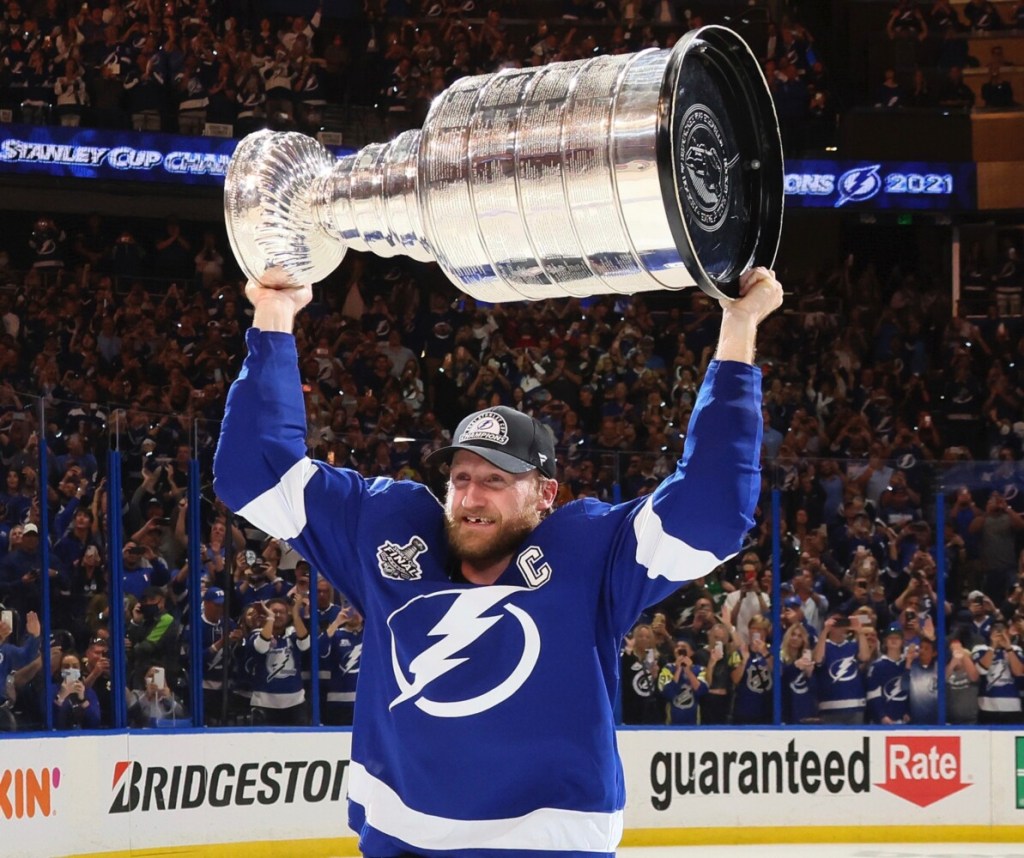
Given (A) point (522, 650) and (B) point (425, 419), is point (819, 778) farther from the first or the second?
(A) point (522, 650)

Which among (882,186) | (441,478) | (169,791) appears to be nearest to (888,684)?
(441,478)

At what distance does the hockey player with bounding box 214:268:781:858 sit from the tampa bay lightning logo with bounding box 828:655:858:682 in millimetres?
7215

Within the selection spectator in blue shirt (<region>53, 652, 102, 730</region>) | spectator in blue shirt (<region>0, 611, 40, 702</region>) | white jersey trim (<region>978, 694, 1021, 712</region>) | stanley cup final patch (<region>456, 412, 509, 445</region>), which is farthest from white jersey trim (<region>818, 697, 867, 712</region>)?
stanley cup final patch (<region>456, 412, 509, 445</region>)

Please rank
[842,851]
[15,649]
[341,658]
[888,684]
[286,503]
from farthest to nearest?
[888,684] < [842,851] < [341,658] < [15,649] < [286,503]

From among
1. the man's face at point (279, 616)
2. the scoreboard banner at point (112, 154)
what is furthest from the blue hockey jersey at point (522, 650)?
the scoreboard banner at point (112, 154)

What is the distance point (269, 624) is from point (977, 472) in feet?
14.7

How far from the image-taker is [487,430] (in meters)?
3.05

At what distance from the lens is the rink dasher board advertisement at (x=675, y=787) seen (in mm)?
8711

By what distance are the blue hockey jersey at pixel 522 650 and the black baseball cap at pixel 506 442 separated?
128 millimetres

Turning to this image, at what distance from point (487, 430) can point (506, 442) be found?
0.15 feet

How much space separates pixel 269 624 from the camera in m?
8.99

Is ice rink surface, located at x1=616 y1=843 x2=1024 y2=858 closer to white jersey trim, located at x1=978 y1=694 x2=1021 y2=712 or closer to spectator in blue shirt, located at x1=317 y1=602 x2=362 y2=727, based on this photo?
white jersey trim, located at x1=978 y1=694 x2=1021 y2=712

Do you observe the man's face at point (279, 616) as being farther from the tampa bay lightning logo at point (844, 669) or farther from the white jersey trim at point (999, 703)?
the white jersey trim at point (999, 703)

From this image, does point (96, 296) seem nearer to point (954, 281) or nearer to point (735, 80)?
point (954, 281)
